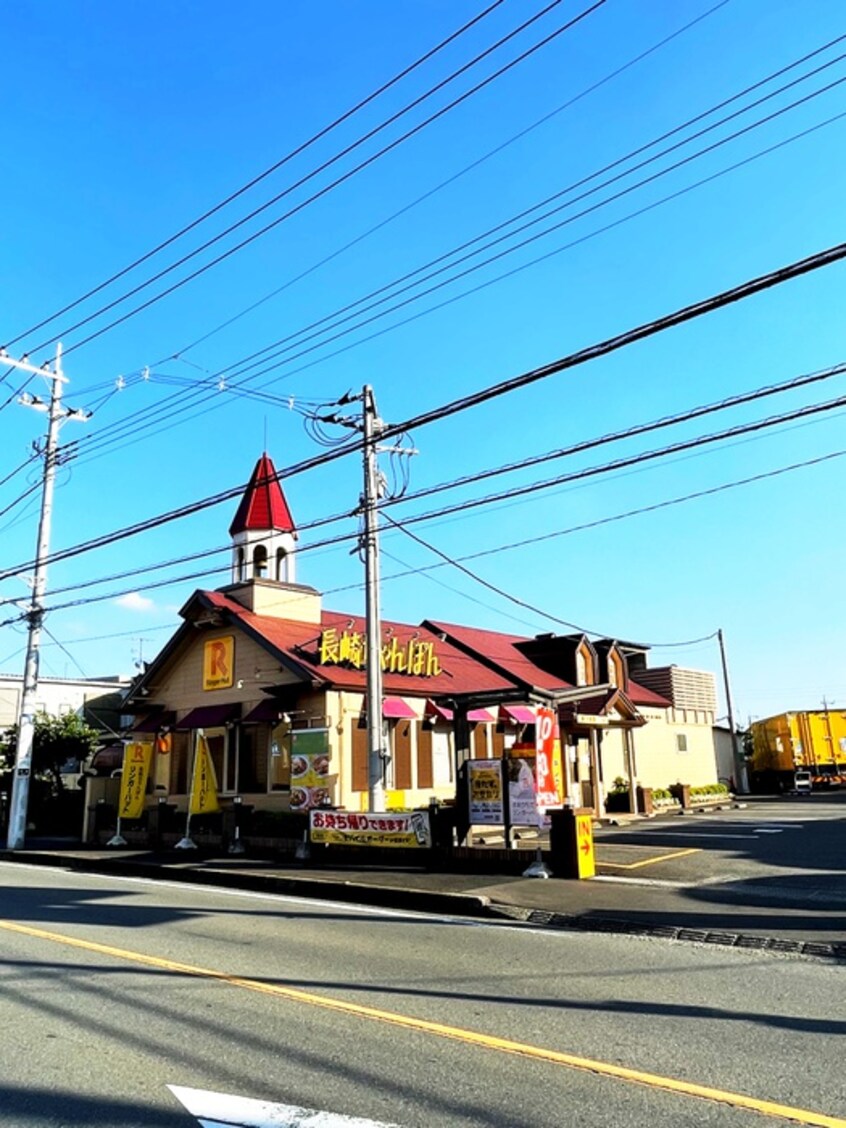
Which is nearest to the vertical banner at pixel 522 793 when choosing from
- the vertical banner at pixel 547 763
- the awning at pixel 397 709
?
the vertical banner at pixel 547 763

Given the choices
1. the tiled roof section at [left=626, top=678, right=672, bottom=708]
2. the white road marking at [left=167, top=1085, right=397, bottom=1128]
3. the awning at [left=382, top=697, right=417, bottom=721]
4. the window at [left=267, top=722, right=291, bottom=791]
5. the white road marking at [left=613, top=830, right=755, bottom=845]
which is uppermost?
the tiled roof section at [left=626, top=678, right=672, bottom=708]

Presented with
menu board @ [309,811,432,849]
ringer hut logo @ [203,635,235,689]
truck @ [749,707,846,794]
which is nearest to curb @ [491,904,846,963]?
menu board @ [309,811,432,849]

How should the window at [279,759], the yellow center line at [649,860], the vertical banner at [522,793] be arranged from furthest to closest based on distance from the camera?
the window at [279,759], the vertical banner at [522,793], the yellow center line at [649,860]

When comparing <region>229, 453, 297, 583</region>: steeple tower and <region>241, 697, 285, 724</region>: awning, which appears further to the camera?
<region>229, 453, 297, 583</region>: steeple tower

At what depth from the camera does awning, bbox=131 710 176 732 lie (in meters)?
26.5

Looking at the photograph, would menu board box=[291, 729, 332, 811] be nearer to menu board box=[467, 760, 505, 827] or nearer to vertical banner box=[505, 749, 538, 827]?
menu board box=[467, 760, 505, 827]

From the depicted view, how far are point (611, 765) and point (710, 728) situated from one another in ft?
33.6

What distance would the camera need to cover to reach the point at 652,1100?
4.73 metres

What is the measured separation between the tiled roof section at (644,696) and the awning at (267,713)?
51.6ft

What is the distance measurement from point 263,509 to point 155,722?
727 cm

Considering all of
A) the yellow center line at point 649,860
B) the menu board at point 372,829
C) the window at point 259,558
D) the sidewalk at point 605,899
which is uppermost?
the window at point 259,558

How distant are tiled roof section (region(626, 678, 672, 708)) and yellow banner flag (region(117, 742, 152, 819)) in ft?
59.5

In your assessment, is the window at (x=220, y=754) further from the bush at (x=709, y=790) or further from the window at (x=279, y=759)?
the bush at (x=709, y=790)

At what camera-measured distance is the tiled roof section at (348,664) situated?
2253cm
